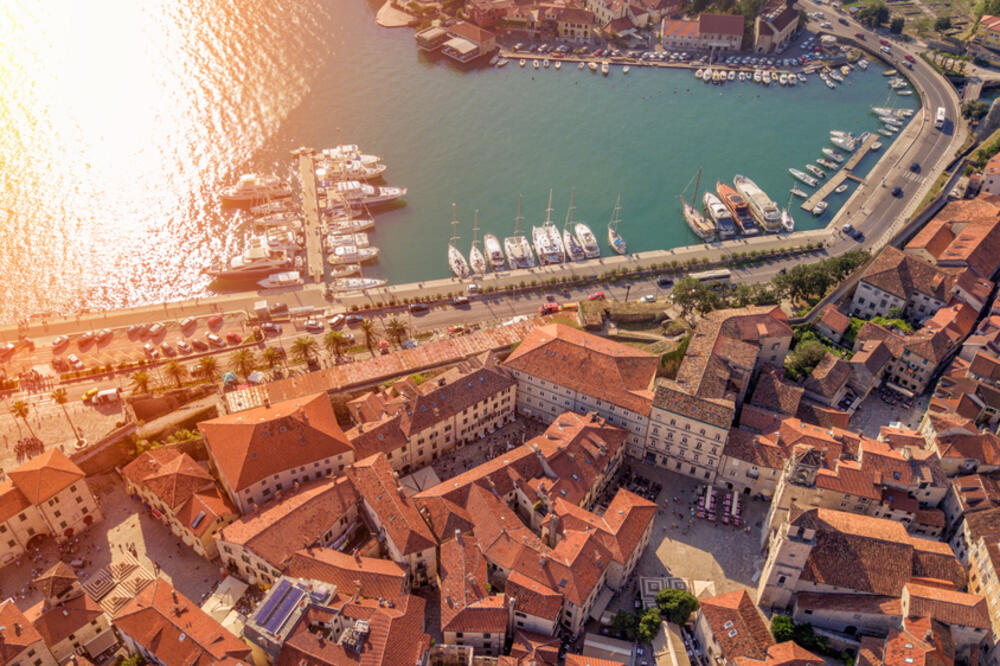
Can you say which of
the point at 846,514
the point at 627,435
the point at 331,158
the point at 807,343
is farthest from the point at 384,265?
the point at 846,514

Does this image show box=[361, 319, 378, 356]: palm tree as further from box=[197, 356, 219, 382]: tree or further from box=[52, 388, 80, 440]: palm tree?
box=[52, 388, 80, 440]: palm tree

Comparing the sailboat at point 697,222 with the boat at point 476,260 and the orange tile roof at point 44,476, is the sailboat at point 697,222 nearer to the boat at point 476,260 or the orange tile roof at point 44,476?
the boat at point 476,260

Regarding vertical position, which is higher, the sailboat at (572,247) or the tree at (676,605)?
the sailboat at (572,247)

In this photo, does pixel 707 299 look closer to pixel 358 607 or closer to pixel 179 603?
pixel 358 607

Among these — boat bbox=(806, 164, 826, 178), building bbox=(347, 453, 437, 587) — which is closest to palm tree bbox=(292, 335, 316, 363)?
building bbox=(347, 453, 437, 587)

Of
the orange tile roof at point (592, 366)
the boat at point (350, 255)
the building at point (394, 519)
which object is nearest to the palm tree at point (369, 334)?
the boat at point (350, 255)

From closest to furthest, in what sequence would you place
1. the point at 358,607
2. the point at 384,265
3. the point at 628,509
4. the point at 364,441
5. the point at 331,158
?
the point at 358,607, the point at 628,509, the point at 364,441, the point at 384,265, the point at 331,158
